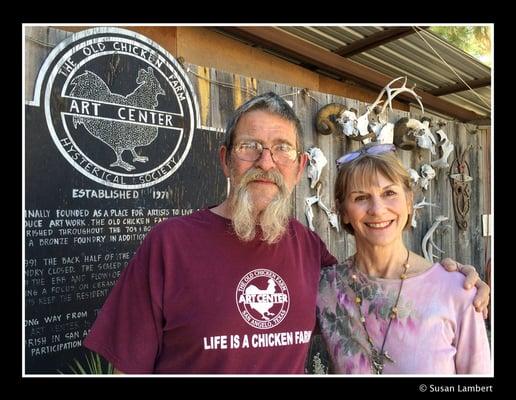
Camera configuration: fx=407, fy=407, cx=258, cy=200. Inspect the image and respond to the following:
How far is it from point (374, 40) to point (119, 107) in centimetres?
161

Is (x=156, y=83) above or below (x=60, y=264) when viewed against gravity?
above

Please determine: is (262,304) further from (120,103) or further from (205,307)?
(120,103)

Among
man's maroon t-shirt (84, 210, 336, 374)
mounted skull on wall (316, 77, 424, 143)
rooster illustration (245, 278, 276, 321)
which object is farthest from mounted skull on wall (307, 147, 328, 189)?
rooster illustration (245, 278, 276, 321)

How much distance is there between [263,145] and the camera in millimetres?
1430

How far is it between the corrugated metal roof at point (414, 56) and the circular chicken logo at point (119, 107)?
83cm

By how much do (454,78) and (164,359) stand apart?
9.10 ft

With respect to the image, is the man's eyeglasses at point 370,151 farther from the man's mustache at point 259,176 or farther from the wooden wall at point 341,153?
the wooden wall at point 341,153

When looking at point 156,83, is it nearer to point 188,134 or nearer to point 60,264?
point 188,134

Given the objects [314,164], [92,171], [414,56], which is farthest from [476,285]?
[414,56]

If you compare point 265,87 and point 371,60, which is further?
point 371,60

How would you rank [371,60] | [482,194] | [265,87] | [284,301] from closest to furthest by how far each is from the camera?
[284,301] → [265,87] → [371,60] → [482,194]

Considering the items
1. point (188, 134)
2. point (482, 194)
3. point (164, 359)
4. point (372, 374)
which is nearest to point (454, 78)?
point (482, 194)

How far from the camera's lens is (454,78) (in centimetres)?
298

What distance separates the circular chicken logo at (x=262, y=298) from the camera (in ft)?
4.62
